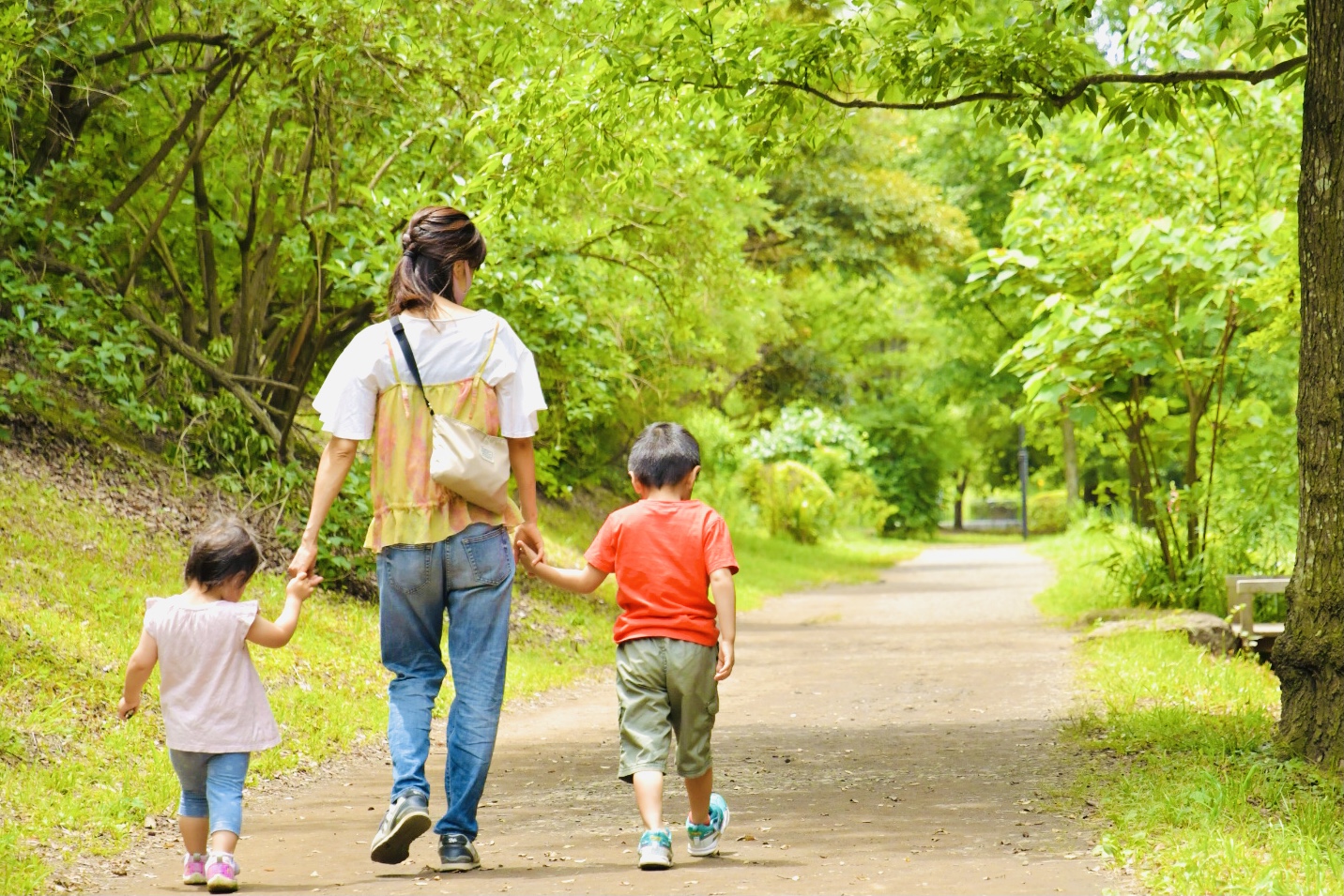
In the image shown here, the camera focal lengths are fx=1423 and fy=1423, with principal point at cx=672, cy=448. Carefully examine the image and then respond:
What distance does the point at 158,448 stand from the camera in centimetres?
1234

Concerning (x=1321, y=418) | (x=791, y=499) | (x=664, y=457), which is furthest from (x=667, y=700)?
(x=791, y=499)

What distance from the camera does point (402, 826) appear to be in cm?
455

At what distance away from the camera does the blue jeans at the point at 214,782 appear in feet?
15.3

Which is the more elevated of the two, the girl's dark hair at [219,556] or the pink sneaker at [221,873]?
the girl's dark hair at [219,556]

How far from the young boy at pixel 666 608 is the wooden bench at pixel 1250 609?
24.8ft

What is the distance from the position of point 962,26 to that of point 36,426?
7.78 metres

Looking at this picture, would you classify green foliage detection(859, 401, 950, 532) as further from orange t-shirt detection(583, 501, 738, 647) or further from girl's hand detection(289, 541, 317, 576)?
girl's hand detection(289, 541, 317, 576)

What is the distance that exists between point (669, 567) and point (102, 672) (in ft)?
12.7

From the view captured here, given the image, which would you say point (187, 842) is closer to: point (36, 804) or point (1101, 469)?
point (36, 804)

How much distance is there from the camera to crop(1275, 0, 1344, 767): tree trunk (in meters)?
6.20

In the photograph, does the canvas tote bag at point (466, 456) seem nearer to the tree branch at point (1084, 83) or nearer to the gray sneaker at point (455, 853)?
the gray sneaker at point (455, 853)

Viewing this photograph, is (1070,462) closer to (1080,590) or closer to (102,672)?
(1080,590)

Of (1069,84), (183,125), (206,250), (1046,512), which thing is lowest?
(1046,512)

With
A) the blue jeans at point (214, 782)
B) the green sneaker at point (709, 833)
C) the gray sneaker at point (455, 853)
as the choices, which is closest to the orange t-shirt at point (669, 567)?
the green sneaker at point (709, 833)
